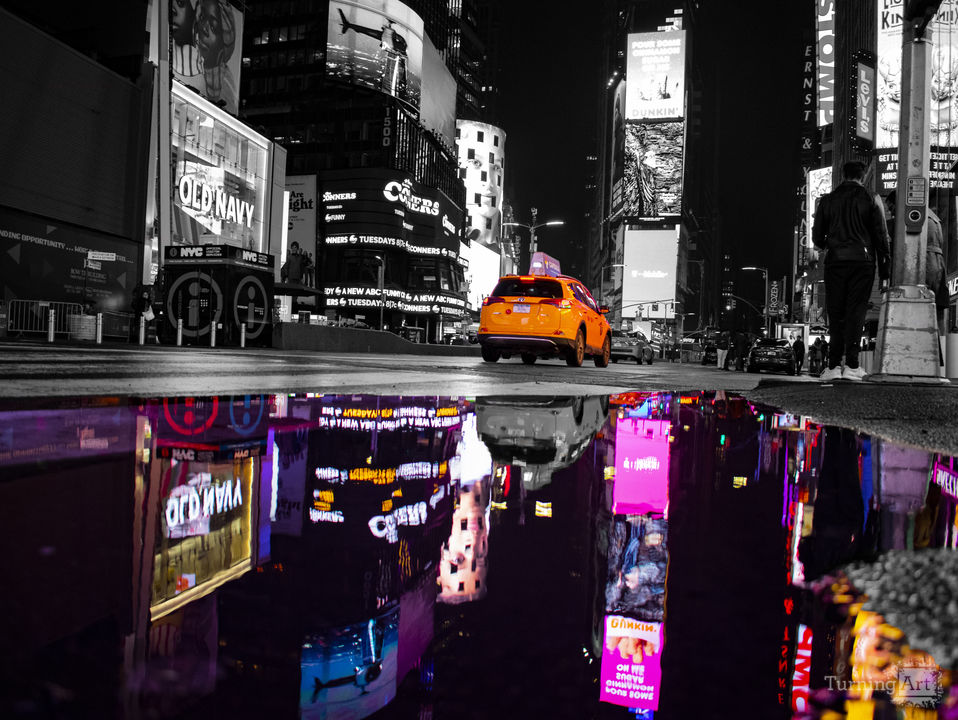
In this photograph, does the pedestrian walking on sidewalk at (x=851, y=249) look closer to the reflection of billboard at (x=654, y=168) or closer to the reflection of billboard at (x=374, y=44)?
the reflection of billboard at (x=374, y=44)

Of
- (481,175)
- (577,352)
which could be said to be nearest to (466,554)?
(577,352)

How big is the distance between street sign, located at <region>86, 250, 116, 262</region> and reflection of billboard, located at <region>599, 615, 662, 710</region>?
34.0 metres

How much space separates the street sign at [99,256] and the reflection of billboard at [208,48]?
34.6 ft

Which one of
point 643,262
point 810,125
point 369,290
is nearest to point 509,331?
point 369,290

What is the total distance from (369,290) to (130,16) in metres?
40.6

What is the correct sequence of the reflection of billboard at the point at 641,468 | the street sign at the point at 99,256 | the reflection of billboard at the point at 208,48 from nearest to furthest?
1. the reflection of billboard at the point at 641,468
2. the street sign at the point at 99,256
3. the reflection of billboard at the point at 208,48

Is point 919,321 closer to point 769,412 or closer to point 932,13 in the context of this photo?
point 932,13

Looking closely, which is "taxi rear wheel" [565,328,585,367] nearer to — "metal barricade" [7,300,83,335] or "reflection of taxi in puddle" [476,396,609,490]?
"reflection of taxi in puddle" [476,396,609,490]

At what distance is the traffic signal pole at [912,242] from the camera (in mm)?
7066

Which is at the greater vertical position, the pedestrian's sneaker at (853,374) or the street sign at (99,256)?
the street sign at (99,256)

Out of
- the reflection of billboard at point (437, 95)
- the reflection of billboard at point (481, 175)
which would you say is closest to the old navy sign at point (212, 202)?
the reflection of billboard at point (437, 95)

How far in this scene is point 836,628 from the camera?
810 mm

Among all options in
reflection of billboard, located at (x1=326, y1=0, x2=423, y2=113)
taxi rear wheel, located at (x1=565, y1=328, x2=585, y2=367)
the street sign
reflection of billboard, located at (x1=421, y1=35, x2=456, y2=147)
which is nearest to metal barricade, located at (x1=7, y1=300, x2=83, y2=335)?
the street sign

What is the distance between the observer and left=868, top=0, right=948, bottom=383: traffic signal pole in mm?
7066
